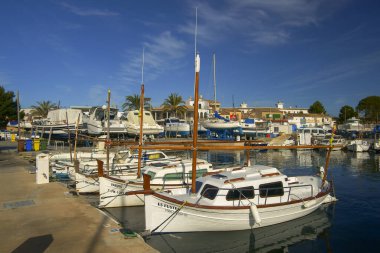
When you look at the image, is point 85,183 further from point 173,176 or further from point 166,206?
point 166,206

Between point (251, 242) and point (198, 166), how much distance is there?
722 centimetres

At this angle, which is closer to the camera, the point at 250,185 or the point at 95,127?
the point at 250,185

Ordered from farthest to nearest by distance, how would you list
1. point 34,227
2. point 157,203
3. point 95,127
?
point 95,127 < point 157,203 < point 34,227

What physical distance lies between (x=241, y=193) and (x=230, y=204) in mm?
648

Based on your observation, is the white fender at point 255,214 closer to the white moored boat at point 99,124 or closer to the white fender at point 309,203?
the white fender at point 309,203

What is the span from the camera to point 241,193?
41.2 ft

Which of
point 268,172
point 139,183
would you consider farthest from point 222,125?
point 268,172

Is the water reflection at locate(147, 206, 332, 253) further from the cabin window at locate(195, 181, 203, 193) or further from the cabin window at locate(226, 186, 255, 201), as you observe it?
the cabin window at locate(195, 181, 203, 193)

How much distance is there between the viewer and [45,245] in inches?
340

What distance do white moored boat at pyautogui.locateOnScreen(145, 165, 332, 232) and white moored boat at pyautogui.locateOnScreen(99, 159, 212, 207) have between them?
2146 mm

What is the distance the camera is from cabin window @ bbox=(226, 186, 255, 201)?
12555 mm

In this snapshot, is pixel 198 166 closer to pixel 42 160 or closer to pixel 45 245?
pixel 42 160

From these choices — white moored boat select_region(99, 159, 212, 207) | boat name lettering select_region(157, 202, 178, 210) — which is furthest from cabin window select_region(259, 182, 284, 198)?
white moored boat select_region(99, 159, 212, 207)

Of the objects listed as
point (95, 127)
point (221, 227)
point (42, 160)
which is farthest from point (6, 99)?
point (221, 227)
